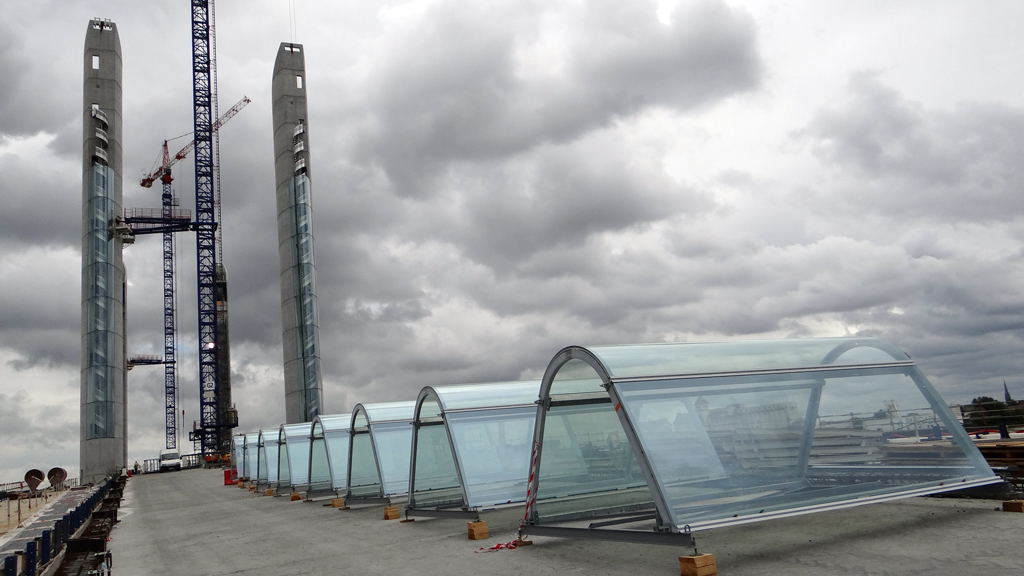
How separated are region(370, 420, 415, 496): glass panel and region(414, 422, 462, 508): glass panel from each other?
2168 millimetres

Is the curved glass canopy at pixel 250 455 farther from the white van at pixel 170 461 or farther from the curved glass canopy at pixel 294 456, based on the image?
the white van at pixel 170 461

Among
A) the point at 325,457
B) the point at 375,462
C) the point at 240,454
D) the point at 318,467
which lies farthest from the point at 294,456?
the point at 240,454

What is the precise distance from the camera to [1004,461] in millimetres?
10719

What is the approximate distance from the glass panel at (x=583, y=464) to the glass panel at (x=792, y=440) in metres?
0.27

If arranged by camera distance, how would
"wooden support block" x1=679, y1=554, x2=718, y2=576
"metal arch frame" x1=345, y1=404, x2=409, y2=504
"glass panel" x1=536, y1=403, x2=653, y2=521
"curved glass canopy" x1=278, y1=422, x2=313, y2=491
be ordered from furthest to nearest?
"curved glass canopy" x1=278, y1=422, x2=313, y2=491 → "metal arch frame" x1=345, y1=404, x2=409, y2=504 → "glass panel" x1=536, y1=403, x2=653, y2=521 → "wooden support block" x1=679, y1=554, x2=718, y2=576

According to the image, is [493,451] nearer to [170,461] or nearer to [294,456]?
[294,456]

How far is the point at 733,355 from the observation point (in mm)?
9234

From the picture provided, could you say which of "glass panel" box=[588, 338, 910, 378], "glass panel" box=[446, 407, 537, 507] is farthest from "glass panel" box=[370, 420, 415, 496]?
"glass panel" box=[588, 338, 910, 378]

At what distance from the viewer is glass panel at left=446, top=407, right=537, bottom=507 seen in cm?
1204

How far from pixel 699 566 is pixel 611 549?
6.91ft

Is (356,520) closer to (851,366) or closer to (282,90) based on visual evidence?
(851,366)

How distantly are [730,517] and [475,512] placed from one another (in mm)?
5336

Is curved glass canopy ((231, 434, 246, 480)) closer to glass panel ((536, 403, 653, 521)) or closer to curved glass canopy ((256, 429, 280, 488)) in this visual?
curved glass canopy ((256, 429, 280, 488))

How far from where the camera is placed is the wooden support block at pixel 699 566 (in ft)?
22.2
